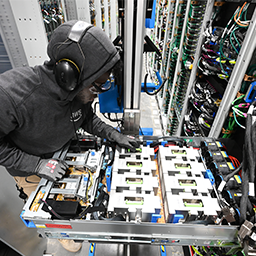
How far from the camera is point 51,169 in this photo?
3.86ft

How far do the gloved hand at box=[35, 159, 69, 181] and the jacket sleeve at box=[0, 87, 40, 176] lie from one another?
0.16ft

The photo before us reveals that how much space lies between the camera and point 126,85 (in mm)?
1196

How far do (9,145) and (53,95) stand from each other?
1.59 feet

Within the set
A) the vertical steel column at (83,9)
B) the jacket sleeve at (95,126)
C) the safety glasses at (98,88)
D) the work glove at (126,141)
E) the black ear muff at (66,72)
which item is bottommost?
the jacket sleeve at (95,126)

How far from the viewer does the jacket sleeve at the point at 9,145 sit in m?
1.00

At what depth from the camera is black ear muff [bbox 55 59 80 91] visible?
3.02 feet

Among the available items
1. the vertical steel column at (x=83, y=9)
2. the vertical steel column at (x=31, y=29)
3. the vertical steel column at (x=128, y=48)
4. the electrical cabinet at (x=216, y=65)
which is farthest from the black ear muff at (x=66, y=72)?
the vertical steel column at (x=83, y=9)

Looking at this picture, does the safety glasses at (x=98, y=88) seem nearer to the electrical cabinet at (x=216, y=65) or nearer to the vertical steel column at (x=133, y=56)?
the vertical steel column at (x=133, y=56)

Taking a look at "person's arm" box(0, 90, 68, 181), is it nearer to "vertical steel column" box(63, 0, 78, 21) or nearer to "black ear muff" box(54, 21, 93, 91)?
"black ear muff" box(54, 21, 93, 91)

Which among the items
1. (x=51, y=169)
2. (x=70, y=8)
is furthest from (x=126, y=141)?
(x=70, y=8)

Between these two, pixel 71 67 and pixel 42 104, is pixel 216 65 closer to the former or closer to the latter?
pixel 71 67

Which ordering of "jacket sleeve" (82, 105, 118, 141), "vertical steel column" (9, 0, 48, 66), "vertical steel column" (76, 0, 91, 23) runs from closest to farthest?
1. "jacket sleeve" (82, 105, 118, 141)
2. "vertical steel column" (9, 0, 48, 66)
3. "vertical steel column" (76, 0, 91, 23)

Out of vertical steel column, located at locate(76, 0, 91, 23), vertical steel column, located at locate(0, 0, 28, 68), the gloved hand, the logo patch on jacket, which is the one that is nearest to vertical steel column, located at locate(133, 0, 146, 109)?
the logo patch on jacket

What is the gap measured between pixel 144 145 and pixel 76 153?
604 mm
